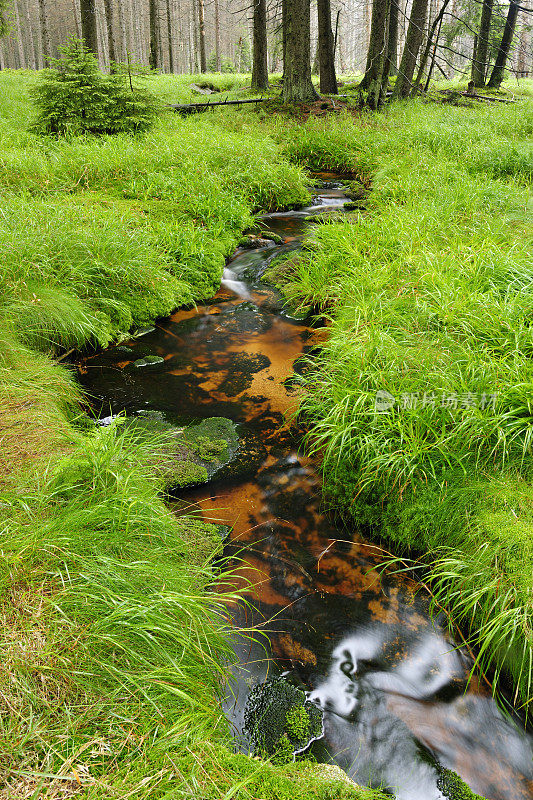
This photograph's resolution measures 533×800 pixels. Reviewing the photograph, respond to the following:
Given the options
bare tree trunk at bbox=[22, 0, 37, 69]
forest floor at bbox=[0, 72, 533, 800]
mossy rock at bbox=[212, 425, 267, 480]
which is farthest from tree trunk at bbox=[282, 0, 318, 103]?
bare tree trunk at bbox=[22, 0, 37, 69]

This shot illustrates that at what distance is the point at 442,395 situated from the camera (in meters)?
3.35

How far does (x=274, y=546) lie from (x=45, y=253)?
3.80 m

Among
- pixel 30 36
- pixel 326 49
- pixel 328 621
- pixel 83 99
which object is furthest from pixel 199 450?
pixel 30 36

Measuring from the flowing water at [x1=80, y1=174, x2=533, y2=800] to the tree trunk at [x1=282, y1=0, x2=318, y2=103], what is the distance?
38.8 feet

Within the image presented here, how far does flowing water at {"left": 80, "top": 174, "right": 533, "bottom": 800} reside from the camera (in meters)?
2.15

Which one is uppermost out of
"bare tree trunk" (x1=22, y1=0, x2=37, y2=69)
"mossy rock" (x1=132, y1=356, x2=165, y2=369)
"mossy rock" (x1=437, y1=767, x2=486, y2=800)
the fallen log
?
"bare tree trunk" (x1=22, y1=0, x2=37, y2=69)

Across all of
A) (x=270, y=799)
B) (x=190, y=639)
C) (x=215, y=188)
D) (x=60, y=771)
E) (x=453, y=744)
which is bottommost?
(x=453, y=744)

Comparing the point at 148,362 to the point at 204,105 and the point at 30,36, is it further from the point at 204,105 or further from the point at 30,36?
the point at 30,36

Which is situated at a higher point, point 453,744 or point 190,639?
point 190,639

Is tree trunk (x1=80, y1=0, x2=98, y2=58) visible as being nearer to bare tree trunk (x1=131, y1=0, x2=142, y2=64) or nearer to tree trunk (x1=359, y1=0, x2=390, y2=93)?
tree trunk (x1=359, y1=0, x2=390, y2=93)

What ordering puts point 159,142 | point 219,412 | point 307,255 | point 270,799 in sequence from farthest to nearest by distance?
point 159,142 < point 307,255 < point 219,412 < point 270,799

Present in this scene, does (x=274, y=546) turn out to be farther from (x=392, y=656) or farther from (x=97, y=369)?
(x=97, y=369)

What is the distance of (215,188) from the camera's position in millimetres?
7855

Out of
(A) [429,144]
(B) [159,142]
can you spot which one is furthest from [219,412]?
(A) [429,144]
